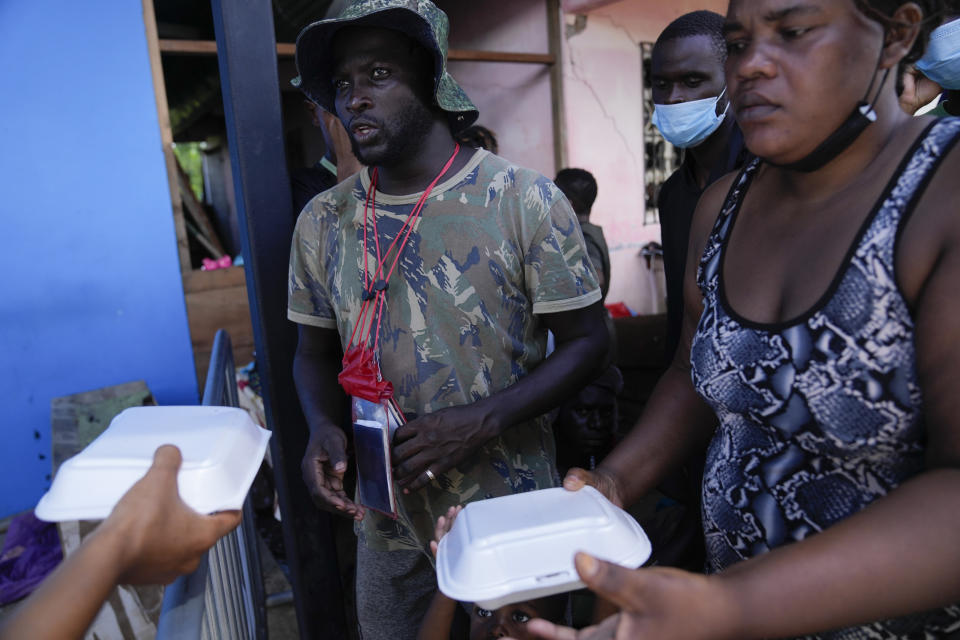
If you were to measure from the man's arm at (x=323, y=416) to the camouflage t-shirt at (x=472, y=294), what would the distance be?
0.20 meters

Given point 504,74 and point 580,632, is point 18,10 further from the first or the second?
point 580,632

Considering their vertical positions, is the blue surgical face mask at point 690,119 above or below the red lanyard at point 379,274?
above

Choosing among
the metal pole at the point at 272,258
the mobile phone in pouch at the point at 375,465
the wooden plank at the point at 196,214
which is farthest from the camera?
the wooden plank at the point at 196,214

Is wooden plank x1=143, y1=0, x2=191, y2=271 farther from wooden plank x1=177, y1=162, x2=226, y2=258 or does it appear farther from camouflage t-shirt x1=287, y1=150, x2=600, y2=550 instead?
camouflage t-shirt x1=287, y1=150, x2=600, y2=550

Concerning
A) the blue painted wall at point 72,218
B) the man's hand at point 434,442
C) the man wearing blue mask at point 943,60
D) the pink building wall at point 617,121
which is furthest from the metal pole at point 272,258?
the pink building wall at point 617,121

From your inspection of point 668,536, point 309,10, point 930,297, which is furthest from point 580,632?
point 309,10

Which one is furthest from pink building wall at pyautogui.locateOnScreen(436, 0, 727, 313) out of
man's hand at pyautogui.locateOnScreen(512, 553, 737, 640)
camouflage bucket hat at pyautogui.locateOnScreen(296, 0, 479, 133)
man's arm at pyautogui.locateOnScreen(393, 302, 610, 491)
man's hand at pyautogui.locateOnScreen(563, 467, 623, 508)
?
man's hand at pyautogui.locateOnScreen(512, 553, 737, 640)

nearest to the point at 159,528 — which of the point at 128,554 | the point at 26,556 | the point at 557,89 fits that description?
the point at 128,554

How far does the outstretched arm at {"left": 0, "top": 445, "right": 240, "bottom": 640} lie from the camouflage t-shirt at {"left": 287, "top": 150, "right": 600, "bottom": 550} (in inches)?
29.2

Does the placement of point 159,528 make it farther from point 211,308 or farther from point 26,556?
point 211,308

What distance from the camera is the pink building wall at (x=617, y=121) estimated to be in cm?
641

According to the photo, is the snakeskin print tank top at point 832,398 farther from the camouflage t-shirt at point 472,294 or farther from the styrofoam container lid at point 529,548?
the camouflage t-shirt at point 472,294

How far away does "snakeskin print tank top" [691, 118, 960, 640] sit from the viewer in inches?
37.5

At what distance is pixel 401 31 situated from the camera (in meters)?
1.76
